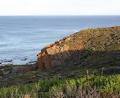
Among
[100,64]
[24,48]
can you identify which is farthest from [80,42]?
[24,48]

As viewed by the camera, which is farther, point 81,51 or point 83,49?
point 83,49

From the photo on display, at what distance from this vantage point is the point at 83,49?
33.7m

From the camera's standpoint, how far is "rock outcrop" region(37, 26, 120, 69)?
32.1 meters

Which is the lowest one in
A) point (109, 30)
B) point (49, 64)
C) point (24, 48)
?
point (24, 48)

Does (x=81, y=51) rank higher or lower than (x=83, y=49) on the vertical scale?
lower

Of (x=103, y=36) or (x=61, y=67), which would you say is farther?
(x=103, y=36)

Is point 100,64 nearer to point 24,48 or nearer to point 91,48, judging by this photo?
point 91,48

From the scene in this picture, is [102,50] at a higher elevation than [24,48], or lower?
higher

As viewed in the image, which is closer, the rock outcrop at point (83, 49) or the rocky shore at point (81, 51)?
the rocky shore at point (81, 51)

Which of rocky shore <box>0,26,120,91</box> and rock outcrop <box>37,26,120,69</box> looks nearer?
rocky shore <box>0,26,120,91</box>

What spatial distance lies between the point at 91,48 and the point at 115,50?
216 cm

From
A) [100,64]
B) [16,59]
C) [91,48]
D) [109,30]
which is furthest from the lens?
[16,59]

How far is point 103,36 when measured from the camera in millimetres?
34750

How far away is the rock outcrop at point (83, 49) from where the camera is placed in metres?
32.1
